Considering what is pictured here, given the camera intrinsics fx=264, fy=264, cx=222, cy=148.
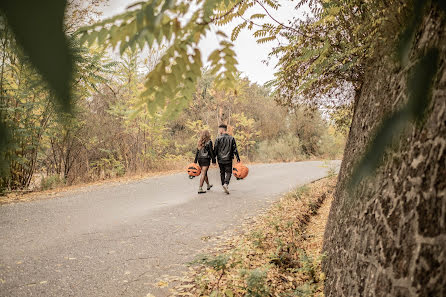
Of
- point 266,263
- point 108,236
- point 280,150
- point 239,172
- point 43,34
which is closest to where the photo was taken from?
point 43,34

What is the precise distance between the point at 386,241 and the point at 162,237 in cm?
346

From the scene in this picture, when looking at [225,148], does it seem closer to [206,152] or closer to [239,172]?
[206,152]

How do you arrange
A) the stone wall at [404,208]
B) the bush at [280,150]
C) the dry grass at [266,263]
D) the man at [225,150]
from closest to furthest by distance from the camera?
the stone wall at [404,208], the dry grass at [266,263], the man at [225,150], the bush at [280,150]

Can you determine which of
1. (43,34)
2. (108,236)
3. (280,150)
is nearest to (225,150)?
(108,236)

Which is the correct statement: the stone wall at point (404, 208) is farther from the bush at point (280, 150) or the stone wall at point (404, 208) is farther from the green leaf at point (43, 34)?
the bush at point (280, 150)

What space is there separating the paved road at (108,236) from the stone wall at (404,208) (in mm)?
2044

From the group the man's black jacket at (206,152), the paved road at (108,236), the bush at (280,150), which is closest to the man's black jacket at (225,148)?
the man's black jacket at (206,152)

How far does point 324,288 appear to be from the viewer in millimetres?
2557

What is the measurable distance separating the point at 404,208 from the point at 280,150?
22.5 metres

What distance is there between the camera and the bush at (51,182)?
8406mm

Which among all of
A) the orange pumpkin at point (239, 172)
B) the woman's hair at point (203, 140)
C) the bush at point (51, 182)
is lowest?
the bush at point (51, 182)

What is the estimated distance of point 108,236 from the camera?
4.17m

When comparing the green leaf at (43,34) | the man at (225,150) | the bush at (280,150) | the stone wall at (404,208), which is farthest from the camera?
the bush at (280,150)

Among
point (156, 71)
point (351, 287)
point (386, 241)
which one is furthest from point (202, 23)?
point (351, 287)
